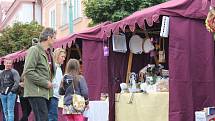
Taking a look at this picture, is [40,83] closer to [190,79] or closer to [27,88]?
[27,88]

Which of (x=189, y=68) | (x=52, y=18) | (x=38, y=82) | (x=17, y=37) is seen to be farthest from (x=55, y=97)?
(x=52, y=18)

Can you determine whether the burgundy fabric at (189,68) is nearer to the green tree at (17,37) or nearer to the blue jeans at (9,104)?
the blue jeans at (9,104)

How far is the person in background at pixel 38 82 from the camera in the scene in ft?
20.4

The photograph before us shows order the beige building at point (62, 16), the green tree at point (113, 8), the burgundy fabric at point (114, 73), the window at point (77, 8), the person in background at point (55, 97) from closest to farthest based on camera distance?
the person in background at point (55, 97), the burgundy fabric at point (114, 73), the green tree at point (113, 8), the beige building at point (62, 16), the window at point (77, 8)

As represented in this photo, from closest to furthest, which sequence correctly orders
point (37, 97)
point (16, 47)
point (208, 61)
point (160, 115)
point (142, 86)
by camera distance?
1. point (37, 97)
2. point (208, 61)
3. point (160, 115)
4. point (142, 86)
5. point (16, 47)

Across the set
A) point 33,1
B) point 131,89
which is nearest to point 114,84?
point 131,89

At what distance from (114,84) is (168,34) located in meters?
2.33

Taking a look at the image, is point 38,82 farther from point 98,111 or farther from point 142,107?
point 98,111

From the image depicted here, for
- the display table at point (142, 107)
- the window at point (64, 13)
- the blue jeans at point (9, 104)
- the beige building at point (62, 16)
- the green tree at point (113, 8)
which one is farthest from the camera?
the window at point (64, 13)

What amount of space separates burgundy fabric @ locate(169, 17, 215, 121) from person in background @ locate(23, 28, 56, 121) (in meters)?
1.73

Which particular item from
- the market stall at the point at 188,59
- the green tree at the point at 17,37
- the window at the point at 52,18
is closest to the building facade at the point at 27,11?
the window at the point at 52,18

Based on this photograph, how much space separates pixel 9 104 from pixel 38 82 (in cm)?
472

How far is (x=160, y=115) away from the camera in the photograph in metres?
7.34

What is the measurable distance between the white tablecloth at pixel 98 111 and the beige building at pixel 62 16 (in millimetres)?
10567
